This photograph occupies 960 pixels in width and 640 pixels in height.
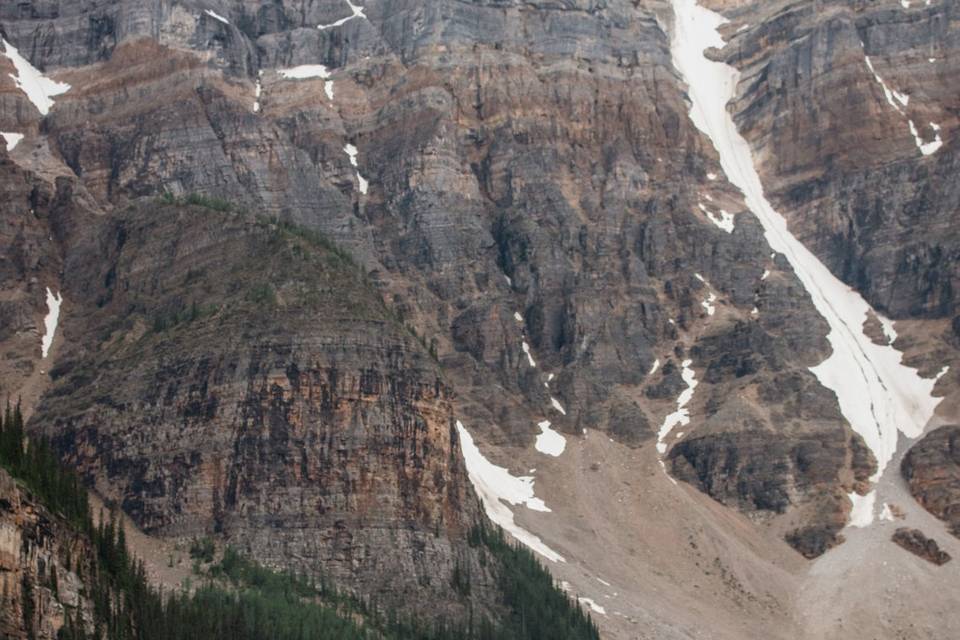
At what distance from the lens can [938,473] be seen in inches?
7047

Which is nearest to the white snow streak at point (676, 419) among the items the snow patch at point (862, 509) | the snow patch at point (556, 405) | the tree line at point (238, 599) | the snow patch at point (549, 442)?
the snow patch at point (549, 442)

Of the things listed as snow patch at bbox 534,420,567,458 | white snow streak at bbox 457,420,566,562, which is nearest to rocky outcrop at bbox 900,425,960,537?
snow patch at bbox 534,420,567,458

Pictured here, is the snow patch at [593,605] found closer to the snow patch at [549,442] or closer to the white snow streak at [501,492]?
the white snow streak at [501,492]

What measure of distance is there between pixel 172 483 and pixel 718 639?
4710cm

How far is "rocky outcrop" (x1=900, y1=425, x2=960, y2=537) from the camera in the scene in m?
175

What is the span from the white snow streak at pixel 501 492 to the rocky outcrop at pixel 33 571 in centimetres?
7503

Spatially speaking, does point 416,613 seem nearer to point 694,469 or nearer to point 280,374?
point 280,374

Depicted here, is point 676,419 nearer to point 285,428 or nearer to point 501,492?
point 501,492

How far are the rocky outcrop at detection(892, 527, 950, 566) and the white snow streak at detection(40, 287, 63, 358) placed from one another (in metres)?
82.8

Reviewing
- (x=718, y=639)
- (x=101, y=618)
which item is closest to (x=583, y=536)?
(x=718, y=639)

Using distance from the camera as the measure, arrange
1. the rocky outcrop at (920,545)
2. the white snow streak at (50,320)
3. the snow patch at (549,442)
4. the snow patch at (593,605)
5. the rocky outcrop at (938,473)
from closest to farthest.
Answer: the snow patch at (593,605) → the rocky outcrop at (920,545) → the white snow streak at (50,320) → the rocky outcrop at (938,473) → the snow patch at (549,442)

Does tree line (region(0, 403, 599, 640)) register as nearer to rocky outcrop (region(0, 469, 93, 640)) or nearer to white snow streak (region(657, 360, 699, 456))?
rocky outcrop (region(0, 469, 93, 640))

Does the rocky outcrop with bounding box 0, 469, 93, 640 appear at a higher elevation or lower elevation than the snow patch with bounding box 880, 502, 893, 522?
higher

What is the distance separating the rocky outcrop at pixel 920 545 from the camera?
547 feet
